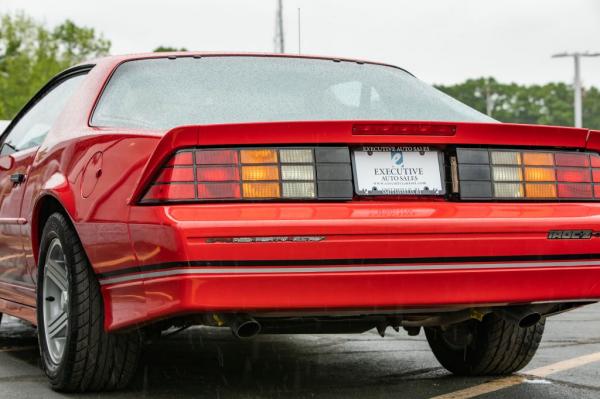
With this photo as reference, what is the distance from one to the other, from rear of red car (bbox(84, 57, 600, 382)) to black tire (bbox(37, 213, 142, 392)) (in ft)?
0.40

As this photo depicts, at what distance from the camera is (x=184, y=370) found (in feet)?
16.8

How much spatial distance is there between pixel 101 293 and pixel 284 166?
38.8 inches

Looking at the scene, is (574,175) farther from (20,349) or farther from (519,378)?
(20,349)

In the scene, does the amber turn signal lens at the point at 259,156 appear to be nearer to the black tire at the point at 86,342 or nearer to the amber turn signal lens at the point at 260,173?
the amber turn signal lens at the point at 260,173

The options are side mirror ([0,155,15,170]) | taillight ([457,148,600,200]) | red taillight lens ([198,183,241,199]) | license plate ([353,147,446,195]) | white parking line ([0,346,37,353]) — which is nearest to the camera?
red taillight lens ([198,183,241,199])

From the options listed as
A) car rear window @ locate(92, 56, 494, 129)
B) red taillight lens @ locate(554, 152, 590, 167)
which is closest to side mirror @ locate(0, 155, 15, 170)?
car rear window @ locate(92, 56, 494, 129)

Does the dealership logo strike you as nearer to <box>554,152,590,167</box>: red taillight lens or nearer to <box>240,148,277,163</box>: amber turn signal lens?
<box>240,148,277,163</box>: amber turn signal lens

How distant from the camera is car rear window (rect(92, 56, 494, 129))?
4309mm

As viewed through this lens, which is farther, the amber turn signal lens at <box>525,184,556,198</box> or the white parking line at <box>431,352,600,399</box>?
the white parking line at <box>431,352,600,399</box>

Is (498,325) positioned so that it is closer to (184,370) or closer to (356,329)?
(356,329)

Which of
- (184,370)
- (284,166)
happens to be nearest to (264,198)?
(284,166)

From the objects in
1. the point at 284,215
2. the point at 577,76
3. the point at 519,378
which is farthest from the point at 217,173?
the point at 577,76

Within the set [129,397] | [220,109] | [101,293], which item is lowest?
[129,397]

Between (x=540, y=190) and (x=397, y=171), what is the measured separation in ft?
1.93
